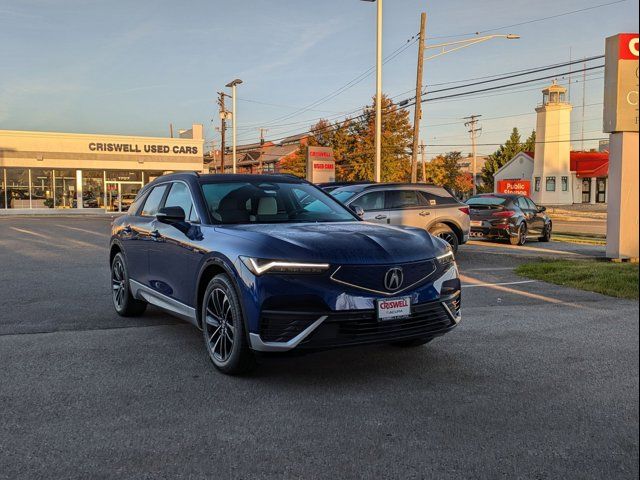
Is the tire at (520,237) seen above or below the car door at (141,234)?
below

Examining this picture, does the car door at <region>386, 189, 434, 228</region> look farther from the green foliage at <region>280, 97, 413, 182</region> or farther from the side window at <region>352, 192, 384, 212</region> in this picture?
the green foliage at <region>280, 97, 413, 182</region>

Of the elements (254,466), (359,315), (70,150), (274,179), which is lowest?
(254,466)

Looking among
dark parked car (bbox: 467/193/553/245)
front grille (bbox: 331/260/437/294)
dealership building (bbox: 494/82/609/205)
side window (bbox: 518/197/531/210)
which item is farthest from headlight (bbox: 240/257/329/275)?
dealership building (bbox: 494/82/609/205)

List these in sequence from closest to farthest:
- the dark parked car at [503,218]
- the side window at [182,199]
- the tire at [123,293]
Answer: the side window at [182,199], the tire at [123,293], the dark parked car at [503,218]

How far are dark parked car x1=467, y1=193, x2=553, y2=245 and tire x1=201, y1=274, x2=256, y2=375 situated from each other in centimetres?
1349

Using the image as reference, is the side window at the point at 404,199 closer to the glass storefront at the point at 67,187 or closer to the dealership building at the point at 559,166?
the glass storefront at the point at 67,187

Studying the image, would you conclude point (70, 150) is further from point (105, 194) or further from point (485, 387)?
point (485, 387)

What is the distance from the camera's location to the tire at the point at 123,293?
6895 mm

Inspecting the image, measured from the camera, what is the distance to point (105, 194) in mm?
46188

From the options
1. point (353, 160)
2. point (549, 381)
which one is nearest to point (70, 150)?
point (353, 160)

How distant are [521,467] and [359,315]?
153 centimetres

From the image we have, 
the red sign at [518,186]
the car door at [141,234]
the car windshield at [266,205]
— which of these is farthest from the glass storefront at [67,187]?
the car windshield at [266,205]

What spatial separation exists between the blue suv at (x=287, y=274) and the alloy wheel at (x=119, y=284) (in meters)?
1.28

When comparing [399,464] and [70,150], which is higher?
[70,150]
